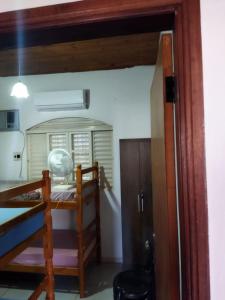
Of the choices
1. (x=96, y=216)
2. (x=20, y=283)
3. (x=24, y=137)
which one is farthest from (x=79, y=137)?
(x=20, y=283)

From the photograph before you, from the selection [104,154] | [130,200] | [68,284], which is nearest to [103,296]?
[68,284]

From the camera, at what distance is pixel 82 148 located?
11.1ft

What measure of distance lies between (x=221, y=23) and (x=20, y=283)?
3.04 meters

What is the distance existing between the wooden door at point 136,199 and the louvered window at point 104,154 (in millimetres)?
275

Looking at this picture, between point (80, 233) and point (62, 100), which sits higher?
point (62, 100)

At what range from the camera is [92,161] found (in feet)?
11.0

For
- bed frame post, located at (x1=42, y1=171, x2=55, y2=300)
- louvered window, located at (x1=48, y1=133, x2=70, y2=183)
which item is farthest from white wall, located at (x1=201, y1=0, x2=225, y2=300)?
louvered window, located at (x1=48, y1=133, x2=70, y2=183)

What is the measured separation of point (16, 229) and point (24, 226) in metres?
0.08

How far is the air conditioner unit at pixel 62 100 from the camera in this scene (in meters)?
3.22

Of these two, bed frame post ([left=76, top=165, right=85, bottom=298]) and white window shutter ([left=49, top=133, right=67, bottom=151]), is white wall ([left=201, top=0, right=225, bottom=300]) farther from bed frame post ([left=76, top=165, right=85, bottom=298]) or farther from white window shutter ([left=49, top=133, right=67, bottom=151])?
white window shutter ([left=49, top=133, right=67, bottom=151])

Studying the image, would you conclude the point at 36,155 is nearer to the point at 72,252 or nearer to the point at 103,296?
the point at 72,252

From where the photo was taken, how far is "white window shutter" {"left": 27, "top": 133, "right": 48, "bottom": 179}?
137 inches

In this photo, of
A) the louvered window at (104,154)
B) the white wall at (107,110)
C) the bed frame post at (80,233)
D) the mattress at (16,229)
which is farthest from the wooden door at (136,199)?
the mattress at (16,229)

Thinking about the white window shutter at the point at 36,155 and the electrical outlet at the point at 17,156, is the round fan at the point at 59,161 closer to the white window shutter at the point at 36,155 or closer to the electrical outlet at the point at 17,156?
the white window shutter at the point at 36,155
